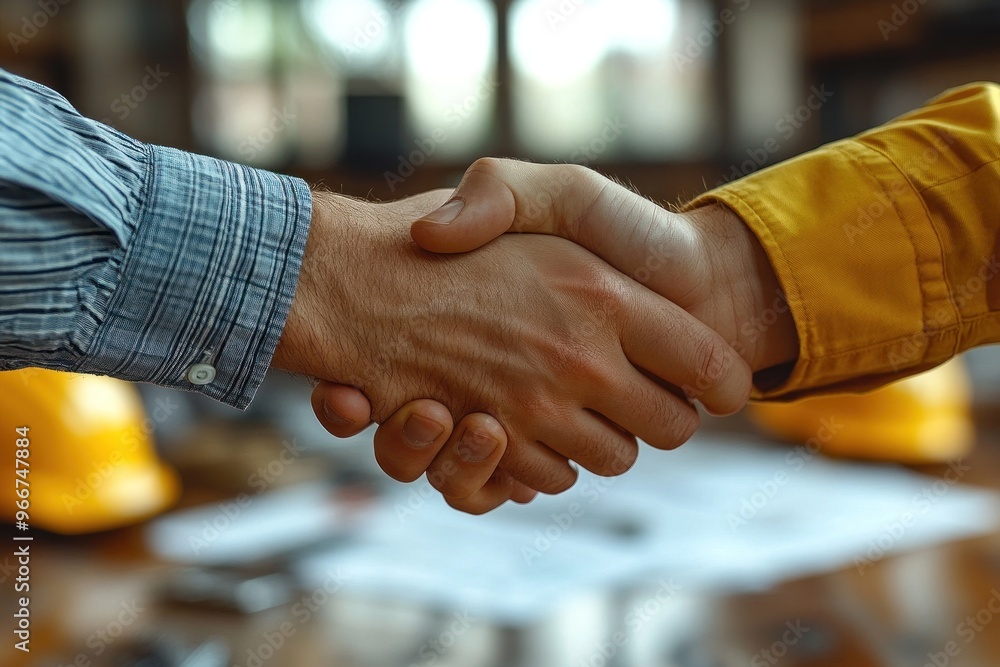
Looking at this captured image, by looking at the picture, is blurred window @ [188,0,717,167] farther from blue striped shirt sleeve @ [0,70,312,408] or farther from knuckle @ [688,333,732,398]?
blue striped shirt sleeve @ [0,70,312,408]

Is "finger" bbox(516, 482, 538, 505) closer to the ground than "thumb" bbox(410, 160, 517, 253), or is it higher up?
closer to the ground

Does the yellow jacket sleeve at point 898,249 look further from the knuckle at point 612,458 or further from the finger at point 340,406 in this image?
the finger at point 340,406

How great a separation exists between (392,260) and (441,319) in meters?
0.07

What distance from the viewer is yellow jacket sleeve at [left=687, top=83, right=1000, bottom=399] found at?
78 cm

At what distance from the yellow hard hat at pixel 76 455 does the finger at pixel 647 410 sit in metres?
0.60

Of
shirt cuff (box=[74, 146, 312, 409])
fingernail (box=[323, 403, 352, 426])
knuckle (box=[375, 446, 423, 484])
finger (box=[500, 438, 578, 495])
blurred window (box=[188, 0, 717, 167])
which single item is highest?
shirt cuff (box=[74, 146, 312, 409])

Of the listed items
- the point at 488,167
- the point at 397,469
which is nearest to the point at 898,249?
the point at 488,167

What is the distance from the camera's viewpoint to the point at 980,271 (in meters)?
0.79

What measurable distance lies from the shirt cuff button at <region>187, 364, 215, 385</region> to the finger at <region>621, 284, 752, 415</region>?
14.3 inches

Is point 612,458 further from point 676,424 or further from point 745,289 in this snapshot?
point 745,289

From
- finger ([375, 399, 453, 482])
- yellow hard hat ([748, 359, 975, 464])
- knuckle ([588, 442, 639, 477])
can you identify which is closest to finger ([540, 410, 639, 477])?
knuckle ([588, 442, 639, 477])

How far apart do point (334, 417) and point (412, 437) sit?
0.07 m

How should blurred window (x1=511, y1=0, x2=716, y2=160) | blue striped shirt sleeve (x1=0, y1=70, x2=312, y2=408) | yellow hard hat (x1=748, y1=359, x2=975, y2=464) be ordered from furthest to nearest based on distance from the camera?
blurred window (x1=511, y1=0, x2=716, y2=160)
yellow hard hat (x1=748, y1=359, x2=975, y2=464)
blue striped shirt sleeve (x1=0, y1=70, x2=312, y2=408)

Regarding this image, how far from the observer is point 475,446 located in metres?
0.81
